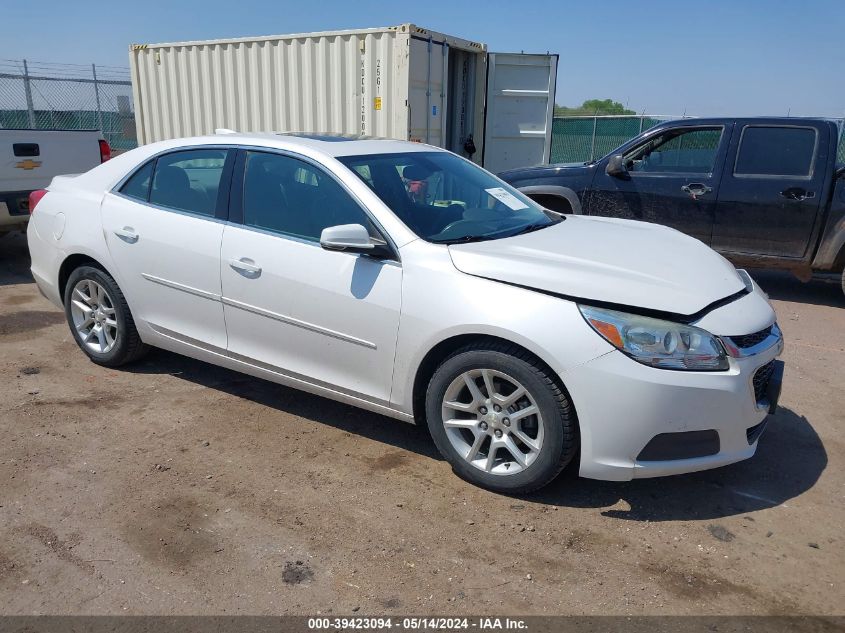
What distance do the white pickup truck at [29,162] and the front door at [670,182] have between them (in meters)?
6.00

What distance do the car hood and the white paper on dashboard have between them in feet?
1.36

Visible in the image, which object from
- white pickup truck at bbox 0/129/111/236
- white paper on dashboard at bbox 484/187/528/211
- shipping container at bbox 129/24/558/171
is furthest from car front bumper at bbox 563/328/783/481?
white pickup truck at bbox 0/129/111/236

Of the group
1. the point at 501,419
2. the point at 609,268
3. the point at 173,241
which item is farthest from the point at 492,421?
the point at 173,241

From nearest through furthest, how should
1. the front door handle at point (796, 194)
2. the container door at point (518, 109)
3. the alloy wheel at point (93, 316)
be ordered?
the alloy wheel at point (93, 316), the front door handle at point (796, 194), the container door at point (518, 109)

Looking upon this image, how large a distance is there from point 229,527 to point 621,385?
1.82 meters

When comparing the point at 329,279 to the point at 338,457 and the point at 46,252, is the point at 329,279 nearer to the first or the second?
the point at 338,457

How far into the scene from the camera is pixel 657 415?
2.96 metres

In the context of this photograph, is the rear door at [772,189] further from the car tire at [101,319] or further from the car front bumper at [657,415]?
the car tire at [101,319]

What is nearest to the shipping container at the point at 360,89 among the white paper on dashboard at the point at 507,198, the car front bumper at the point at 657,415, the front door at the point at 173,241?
the white paper on dashboard at the point at 507,198

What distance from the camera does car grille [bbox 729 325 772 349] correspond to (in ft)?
10.2

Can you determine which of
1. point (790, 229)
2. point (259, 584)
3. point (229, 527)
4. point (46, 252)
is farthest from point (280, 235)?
point (790, 229)

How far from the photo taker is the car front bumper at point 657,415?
2.95m

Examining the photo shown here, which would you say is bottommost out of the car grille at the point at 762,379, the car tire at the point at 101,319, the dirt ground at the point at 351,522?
the dirt ground at the point at 351,522

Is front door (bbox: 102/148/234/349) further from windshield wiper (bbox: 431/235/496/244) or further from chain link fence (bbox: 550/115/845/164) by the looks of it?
chain link fence (bbox: 550/115/845/164)
